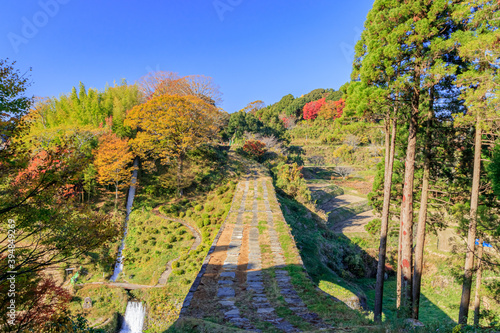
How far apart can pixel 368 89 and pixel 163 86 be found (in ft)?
104

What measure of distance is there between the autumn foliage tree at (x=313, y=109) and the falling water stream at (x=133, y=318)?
54831 millimetres

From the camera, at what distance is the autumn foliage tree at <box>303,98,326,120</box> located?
5969 centimetres

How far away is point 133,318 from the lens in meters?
12.0

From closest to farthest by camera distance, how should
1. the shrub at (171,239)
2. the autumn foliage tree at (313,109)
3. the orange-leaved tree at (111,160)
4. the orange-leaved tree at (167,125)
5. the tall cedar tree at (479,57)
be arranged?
the tall cedar tree at (479,57) → the shrub at (171,239) → the orange-leaved tree at (111,160) → the orange-leaved tree at (167,125) → the autumn foliage tree at (313,109)

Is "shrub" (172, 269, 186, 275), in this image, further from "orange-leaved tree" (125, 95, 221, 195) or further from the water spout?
"orange-leaved tree" (125, 95, 221, 195)

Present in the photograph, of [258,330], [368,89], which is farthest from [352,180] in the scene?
[258,330]

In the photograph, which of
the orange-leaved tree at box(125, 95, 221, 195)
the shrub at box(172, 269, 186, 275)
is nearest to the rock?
the shrub at box(172, 269, 186, 275)

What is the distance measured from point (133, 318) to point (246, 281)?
734 centimetres

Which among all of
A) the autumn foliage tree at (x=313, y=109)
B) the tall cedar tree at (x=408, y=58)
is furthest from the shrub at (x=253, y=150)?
the autumn foliage tree at (x=313, y=109)

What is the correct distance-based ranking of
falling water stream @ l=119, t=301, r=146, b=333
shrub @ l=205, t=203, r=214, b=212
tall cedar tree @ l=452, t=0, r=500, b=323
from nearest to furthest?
tall cedar tree @ l=452, t=0, r=500, b=323 < falling water stream @ l=119, t=301, r=146, b=333 < shrub @ l=205, t=203, r=214, b=212

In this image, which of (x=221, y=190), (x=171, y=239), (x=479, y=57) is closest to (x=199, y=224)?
(x=171, y=239)

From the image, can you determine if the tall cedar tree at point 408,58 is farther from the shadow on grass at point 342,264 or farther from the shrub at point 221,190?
the shrub at point 221,190

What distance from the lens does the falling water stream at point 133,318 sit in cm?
1158

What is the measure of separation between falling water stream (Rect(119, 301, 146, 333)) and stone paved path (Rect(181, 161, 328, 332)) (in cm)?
480
